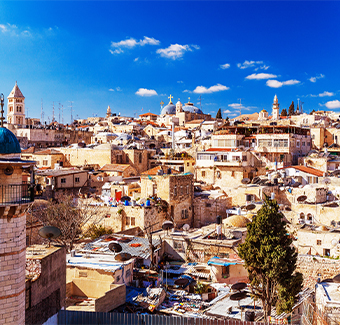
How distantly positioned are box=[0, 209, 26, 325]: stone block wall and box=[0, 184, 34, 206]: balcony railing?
327 mm

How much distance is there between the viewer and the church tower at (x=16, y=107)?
66438mm

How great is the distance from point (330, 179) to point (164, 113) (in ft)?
195

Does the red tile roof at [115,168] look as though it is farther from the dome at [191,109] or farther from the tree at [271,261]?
the dome at [191,109]

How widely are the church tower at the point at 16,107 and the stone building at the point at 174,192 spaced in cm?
4845

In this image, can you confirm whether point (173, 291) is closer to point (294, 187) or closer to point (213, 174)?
point (294, 187)

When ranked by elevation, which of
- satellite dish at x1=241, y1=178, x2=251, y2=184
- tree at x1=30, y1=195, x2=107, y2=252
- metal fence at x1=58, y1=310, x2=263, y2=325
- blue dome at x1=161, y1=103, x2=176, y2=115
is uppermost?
blue dome at x1=161, y1=103, x2=176, y2=115

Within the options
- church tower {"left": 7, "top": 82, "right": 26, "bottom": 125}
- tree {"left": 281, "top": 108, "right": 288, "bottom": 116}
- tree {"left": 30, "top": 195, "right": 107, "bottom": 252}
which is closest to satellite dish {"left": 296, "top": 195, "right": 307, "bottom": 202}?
tree {"left": 30, "top": 195, "right": 107, "bottom": 252}

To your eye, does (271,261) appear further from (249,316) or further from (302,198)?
(302,198)

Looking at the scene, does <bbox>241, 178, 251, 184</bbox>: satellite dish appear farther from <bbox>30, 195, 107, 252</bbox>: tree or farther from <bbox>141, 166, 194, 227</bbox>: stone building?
<bbox>30, 195, 107, 252</bbox>: tree

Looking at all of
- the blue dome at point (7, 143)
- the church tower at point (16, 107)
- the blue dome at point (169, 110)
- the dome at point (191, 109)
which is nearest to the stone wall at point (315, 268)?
the blue dome at point (7, 143)

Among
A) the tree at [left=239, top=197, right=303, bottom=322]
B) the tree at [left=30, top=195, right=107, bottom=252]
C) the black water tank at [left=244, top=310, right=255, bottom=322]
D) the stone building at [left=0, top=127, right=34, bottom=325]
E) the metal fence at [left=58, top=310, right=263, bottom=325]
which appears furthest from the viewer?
the tree at [left=30, top=195, right=107, bottom=252]

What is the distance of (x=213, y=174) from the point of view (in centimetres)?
3309

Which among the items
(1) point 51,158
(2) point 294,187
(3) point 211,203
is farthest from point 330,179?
(1) point 51,158

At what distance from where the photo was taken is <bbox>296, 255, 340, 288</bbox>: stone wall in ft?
56.1
